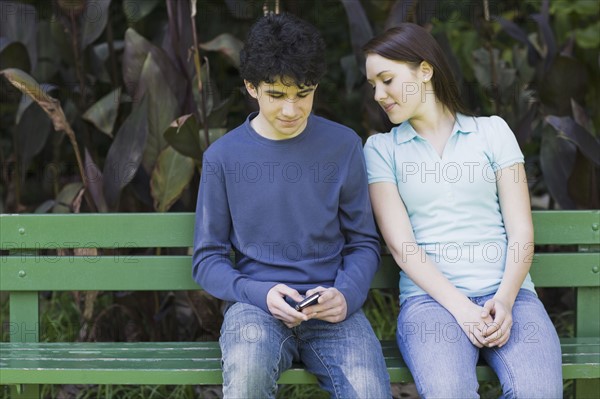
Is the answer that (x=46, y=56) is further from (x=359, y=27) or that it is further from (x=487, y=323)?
(x=487, y=323)

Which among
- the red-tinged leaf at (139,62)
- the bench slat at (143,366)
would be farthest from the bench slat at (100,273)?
the red-tinged leaf at (139,62)

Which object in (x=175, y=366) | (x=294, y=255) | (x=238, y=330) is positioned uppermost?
(x=294, y=255)

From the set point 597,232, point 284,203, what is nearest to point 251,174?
point 284,203

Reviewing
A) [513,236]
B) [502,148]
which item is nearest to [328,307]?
[513,236]

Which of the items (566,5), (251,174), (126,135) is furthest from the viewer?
(566,5)

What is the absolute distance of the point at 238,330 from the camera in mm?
2164

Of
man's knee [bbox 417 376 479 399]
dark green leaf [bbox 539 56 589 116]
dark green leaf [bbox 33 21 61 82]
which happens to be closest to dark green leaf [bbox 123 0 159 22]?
dark green leaf [bbox 33 21 61 82]

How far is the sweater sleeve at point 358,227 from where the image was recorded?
2307mm

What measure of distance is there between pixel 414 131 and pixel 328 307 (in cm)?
60

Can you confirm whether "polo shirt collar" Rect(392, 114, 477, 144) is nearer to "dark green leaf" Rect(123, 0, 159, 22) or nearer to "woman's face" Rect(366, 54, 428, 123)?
"woman's face" Rect(366, 54, 428, 123)

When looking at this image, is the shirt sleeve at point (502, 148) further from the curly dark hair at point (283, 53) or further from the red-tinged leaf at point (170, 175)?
the red-tinged leaf at point (170, 175)

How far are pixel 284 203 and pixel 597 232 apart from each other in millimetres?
993

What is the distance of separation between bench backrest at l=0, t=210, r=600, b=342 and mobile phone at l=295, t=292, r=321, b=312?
1.73 ft

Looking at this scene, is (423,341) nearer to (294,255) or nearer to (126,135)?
(294,255)
